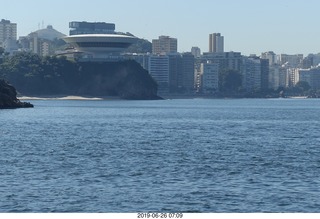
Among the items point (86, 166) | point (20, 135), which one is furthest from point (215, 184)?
point (20, 135)

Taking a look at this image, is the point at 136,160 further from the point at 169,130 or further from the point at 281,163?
the point at 169,130

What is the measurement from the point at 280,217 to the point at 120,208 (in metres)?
14.3

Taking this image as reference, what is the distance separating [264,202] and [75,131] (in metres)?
63.0

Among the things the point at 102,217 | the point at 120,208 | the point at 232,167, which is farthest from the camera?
the point at 232,167

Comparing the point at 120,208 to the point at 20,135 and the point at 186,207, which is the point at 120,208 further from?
the point at 20,135

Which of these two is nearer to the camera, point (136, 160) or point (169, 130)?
point (136, 160)

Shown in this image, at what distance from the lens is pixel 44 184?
155ft

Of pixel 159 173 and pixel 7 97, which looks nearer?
pixel 159 173

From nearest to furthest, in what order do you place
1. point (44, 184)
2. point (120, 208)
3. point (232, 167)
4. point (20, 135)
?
point (120, 208) < point (44, 184) < point (232, 167) < point (20, 135)

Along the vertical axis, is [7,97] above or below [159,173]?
below

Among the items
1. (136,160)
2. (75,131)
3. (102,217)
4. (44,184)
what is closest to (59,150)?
(136,160)

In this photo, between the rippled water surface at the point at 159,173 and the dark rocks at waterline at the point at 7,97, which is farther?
the dark rocks at waterline at the point at 7,97

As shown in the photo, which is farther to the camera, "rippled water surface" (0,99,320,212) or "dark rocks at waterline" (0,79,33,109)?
"dark rocks at waterline" (0,79,33,109)

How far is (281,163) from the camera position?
60.4 meters
